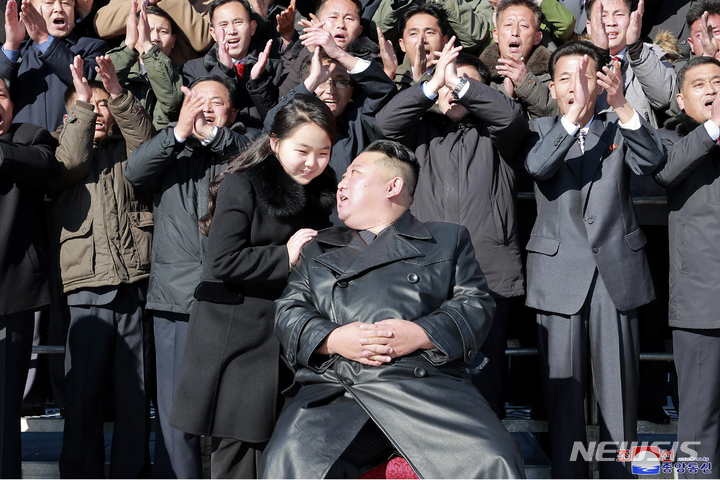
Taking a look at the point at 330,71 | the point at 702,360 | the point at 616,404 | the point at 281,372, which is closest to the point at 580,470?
the point at 616,404

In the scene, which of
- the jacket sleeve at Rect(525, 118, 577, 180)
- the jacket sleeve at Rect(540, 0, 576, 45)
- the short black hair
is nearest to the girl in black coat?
the jacket sleeve at Rect(525, 118, 577, 180)

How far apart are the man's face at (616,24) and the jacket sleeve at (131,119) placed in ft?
10.2

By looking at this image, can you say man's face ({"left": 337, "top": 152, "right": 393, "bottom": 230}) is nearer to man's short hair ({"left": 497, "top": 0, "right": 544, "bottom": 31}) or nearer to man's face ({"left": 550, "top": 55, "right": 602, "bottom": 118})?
man's face ({"left": 550, "top": 55, "right": 602, "bottom": 118})

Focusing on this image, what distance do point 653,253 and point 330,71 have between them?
2340mm

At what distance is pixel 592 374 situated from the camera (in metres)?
3.90

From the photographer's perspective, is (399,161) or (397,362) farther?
(399,161)

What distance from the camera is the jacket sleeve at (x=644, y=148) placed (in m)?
3.75

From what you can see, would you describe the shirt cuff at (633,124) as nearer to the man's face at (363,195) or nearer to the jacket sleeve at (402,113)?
the jacket sleeve at (402,113)

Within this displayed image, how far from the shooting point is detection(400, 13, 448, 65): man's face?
490 centimetres

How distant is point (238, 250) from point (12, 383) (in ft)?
5.63

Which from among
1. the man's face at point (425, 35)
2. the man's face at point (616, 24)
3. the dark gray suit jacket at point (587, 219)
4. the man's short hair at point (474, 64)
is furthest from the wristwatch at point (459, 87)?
the man's face at point (616, 24)

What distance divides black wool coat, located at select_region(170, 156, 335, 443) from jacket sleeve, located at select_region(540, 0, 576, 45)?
9.89ft

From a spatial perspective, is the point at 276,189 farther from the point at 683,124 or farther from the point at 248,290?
the point at 683,124

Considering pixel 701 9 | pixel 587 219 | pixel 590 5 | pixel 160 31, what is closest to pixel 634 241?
pixel 587 219
